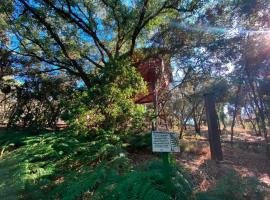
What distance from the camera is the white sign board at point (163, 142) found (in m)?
2.89

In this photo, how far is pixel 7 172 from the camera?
3.62m

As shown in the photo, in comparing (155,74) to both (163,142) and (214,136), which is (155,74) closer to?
(214,136)

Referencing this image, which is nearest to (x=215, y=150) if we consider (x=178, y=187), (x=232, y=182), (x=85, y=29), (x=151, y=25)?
(x=232, y=182)

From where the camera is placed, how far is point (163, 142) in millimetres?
2914

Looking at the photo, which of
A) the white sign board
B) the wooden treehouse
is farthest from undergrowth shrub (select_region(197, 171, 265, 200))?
the wooden treehouse

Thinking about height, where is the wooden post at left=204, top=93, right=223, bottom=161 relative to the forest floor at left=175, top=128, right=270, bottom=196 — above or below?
above

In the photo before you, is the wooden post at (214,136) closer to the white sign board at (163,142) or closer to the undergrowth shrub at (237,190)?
the undergrowth shrub at (237,190)

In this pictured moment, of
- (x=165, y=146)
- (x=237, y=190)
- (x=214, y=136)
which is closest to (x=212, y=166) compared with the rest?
(x=214, y=136)

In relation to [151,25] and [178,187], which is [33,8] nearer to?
[151,25]

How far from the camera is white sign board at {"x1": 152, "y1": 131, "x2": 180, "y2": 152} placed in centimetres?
289

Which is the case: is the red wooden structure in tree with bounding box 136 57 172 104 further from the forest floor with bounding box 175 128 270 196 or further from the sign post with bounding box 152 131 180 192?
the sign post with bounding box 152 131 180 192

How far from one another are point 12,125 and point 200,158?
617 centimetres

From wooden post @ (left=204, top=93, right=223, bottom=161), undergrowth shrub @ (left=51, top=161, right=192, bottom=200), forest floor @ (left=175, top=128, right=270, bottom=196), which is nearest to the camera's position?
undergrowth shrub @ (left=51, top=161, right=192, bottom=200)

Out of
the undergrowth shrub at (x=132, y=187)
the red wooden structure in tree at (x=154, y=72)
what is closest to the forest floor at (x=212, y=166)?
the undergrowth shrub at (x=132, y=187)
